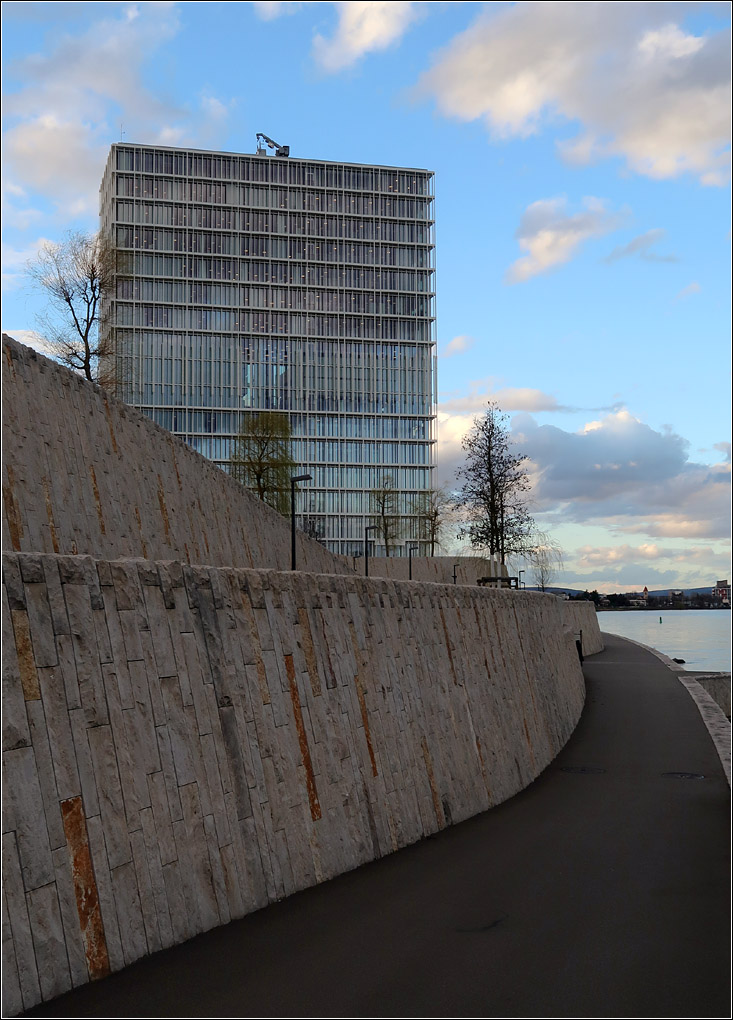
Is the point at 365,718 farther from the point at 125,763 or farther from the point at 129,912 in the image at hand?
the point at 129,912

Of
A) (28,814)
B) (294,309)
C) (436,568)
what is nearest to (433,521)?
(436,568)

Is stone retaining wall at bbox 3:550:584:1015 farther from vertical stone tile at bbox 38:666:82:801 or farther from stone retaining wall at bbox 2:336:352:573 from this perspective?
stone retaining wall at bbox 2:336:352:573

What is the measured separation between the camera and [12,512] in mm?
14898

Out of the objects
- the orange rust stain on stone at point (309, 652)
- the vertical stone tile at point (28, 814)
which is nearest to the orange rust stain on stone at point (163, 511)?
the orange rust stain on stone at point (309, 652)

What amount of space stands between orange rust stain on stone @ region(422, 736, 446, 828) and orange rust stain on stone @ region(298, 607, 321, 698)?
2.87 meters

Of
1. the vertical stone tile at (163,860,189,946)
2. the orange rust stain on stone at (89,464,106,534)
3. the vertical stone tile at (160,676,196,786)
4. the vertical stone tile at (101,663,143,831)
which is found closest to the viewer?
the vertical stone tile at (101,663,143,831)

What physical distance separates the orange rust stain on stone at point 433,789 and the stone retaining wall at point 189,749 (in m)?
0.04

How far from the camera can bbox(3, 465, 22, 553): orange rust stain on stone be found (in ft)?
48.1

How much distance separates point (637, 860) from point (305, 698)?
4848 mm

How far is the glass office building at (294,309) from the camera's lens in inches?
3927

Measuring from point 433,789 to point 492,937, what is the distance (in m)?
4.27

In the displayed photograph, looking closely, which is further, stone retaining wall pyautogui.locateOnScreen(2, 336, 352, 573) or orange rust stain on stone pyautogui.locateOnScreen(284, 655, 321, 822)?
stone retaining wall pyautogui.locateOnScreen(2, 336, 352, 573)

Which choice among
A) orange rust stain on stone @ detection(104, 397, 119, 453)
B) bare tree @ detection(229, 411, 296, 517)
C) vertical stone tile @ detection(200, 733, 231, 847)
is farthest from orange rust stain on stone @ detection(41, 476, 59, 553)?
bare tree @ detection(229, 411, 296, 517)

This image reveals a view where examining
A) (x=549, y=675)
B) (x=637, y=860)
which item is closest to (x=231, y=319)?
(x=549, y=675)
